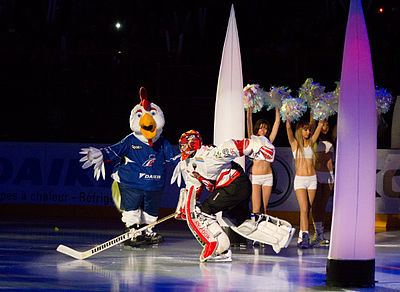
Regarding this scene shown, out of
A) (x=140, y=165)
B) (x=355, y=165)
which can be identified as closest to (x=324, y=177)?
(x=140, y=165)

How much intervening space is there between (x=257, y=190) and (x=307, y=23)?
20.0 ft

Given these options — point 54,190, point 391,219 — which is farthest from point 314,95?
point 54,190

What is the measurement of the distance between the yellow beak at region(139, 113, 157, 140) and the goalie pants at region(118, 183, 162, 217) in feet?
2.26

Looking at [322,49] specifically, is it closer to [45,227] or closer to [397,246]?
[397,246]

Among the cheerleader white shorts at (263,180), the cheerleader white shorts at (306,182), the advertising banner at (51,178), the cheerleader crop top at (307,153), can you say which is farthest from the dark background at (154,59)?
the cheerleader white shorts at (306,182)

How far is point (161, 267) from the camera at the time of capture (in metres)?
6.87

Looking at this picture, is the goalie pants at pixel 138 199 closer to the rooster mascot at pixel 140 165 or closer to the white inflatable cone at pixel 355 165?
the rooster mascot at pixel 140 165

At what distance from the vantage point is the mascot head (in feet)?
27.6

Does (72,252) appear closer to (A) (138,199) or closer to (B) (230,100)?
(A) (138,199)

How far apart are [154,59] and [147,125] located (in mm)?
5074

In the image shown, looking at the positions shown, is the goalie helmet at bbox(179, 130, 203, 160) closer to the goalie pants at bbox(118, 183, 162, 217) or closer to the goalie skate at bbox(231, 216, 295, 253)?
the goalie skate at bbox(231, 216, 295, 253)

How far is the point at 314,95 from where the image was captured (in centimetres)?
798

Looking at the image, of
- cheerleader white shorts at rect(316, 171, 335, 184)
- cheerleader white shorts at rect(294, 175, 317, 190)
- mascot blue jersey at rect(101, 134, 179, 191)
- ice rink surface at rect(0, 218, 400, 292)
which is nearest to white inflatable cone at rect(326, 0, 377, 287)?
ice rink surface at rect(0, 218, 400, 292)

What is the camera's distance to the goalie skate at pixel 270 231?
23.9 ft
